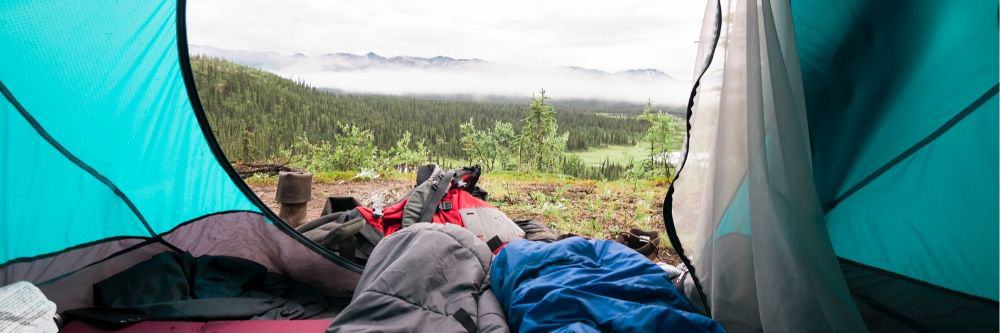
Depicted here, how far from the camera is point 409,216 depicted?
97.3 inches

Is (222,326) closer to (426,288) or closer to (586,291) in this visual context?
(426,288)

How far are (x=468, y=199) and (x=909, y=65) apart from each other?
1963 millimetres

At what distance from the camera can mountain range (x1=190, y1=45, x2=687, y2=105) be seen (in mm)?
25828

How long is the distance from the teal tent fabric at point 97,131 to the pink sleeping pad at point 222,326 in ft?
1.30

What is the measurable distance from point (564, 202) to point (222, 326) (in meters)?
3.00

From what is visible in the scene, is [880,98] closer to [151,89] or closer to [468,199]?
[468,199]

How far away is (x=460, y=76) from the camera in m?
31.2

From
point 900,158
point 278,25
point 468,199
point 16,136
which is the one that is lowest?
point 468,199

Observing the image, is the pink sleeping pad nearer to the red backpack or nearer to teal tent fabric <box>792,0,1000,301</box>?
the red backpack

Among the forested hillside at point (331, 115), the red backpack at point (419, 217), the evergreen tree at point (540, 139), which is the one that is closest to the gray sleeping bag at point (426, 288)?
the red backpack at point (419, 217)

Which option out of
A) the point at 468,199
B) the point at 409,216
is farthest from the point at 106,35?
the point at 468,199

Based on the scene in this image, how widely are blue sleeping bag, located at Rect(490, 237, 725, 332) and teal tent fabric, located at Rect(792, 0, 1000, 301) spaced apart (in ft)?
1.71

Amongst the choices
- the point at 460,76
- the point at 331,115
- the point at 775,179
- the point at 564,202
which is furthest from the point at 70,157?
the point at 460,76

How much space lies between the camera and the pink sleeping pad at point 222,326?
140 cm
